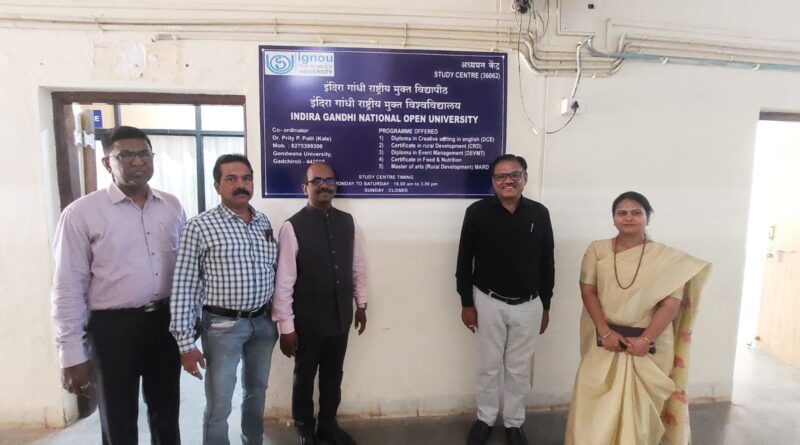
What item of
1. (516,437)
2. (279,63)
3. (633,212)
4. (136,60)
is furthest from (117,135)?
(516,437)

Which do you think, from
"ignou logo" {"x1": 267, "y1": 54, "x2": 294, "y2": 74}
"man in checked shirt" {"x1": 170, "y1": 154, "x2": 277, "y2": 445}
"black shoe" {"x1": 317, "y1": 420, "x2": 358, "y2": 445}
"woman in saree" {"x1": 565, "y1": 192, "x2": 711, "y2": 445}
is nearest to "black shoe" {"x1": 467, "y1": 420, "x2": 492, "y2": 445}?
"woman in saree" {"x1": 565, "y1": 192, "x2": 711, "y2": 445}

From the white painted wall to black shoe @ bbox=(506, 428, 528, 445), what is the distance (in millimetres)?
356

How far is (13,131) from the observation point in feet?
6.69

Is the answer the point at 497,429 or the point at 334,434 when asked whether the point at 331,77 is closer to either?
the point at 334,434

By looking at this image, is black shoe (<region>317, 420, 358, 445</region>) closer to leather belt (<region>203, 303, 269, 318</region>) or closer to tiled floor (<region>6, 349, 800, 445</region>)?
tiled floor (<region>6, 349, 800, 445</region>)

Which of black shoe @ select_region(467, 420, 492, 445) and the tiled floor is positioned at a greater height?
black shoe @ select_region(467, 420, 492, 445)

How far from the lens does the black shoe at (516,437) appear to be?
2090 millimetres

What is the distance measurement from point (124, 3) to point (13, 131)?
2.87ft

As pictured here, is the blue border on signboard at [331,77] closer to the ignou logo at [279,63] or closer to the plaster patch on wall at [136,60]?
the ignou logo at [279,63]

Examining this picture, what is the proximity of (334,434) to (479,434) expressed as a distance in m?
0.77

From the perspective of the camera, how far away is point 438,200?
228 centimetres

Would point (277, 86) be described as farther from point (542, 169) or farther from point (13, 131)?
point (542, 169)

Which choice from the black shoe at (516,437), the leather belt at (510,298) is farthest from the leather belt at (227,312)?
the black shoe at (516,437)

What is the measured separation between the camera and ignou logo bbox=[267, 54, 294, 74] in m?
2.11
